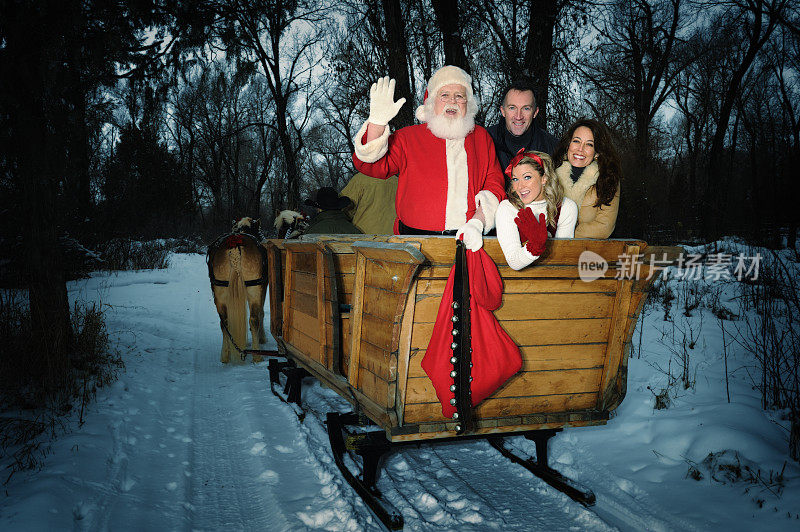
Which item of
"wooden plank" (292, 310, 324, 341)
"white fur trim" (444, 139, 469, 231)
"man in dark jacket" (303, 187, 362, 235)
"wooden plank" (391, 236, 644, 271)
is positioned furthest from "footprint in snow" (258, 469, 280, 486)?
"man in dark jacket" (303, 187, 362, 235)

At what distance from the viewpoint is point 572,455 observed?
3.44 metres

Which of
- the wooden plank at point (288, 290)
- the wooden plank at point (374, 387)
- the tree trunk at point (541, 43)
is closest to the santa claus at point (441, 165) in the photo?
the wooden plank at point (374, 387)

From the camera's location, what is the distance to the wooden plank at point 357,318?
9.41ft

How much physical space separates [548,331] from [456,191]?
3.47 ft

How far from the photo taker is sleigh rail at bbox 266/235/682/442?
7.99 ft

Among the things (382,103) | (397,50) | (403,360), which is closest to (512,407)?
(403,360)

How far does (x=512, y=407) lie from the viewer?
267 centimetres

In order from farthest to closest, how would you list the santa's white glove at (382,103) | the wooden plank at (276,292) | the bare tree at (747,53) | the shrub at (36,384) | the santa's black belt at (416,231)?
the bare tree at (747,53), the wooden plank at (276,292), the shrub at (36,384), the santa's black belt at (416,231), the santa's white glove at (382,103)

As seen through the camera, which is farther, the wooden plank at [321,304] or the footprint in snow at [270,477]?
the wooden plank at [321,304]

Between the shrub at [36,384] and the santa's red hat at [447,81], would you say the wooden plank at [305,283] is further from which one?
the shrub at [36,384]

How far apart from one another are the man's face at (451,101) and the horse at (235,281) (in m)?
3.87

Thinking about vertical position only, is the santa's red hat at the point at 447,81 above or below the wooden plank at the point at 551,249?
above

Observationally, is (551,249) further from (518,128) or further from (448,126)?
(518,128)

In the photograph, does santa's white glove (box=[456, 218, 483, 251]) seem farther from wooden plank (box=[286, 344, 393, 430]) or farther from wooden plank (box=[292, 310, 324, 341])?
wooden plank (box=[292, 310, 324, 341])
